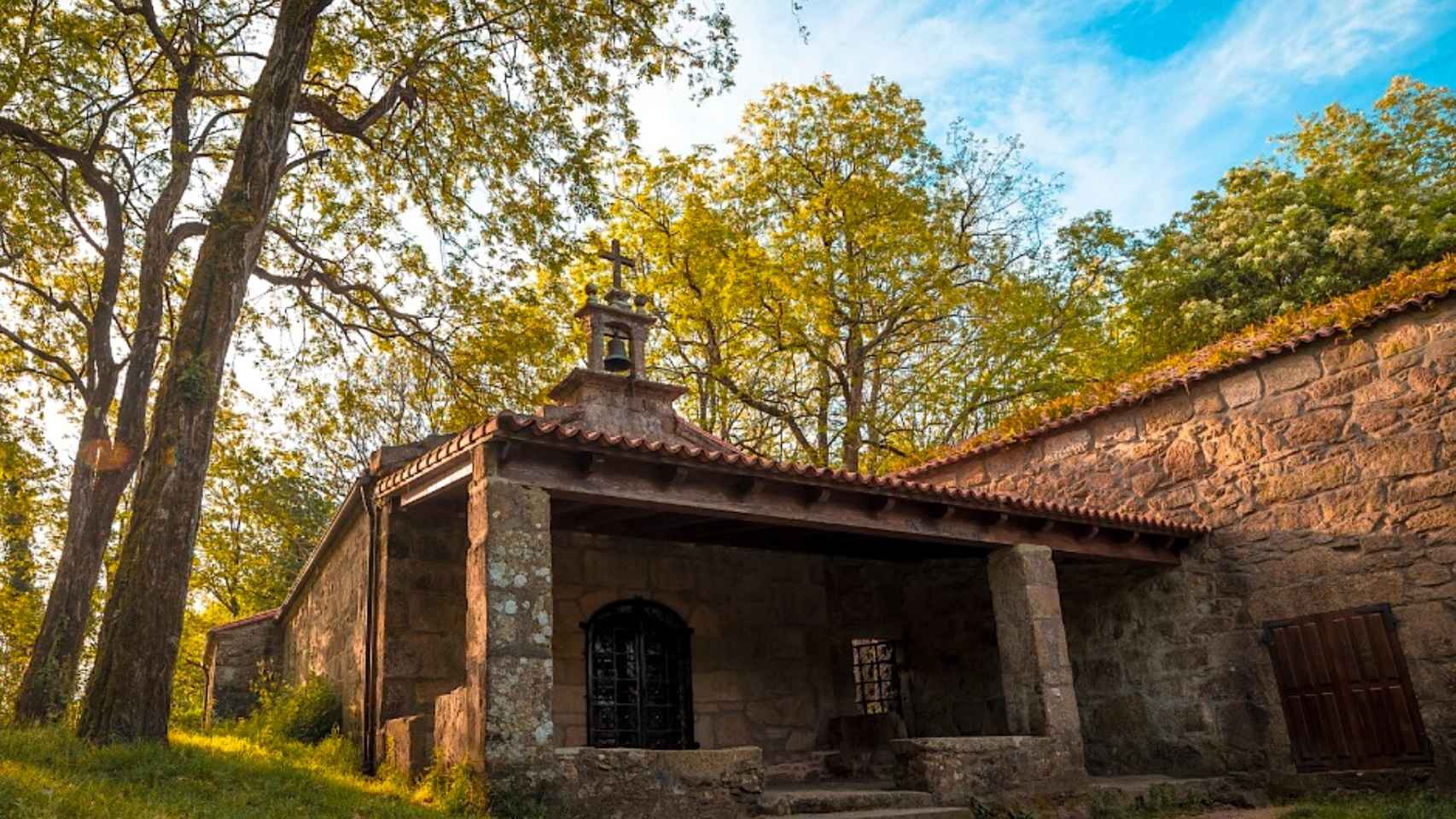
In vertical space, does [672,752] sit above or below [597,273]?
below

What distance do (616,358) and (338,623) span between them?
3.53m

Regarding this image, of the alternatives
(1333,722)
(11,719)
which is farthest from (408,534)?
(1333,722)

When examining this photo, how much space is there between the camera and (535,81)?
10805mm

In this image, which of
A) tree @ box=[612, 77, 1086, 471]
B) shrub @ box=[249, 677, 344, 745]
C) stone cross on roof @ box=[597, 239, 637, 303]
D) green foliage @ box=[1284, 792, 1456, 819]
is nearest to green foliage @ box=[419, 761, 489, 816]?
shrub @ box=[249, 677, 344, 745]

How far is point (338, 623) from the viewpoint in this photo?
8945 millimetres

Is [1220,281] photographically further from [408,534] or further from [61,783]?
[61,783]

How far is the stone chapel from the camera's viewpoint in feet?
20.6

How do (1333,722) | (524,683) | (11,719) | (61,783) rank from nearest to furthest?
1. (61,783)
2. (524,683)
3. (1333,722)
4. (11,719)

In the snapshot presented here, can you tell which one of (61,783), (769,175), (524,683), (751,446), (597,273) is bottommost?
(61,783)

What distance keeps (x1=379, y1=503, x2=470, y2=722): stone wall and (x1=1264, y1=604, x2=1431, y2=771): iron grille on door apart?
6931mm

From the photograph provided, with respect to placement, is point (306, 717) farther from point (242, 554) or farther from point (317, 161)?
point (242, 554)

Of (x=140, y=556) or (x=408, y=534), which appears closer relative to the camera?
(x=140, y=556)

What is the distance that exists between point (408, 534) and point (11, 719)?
4.48m

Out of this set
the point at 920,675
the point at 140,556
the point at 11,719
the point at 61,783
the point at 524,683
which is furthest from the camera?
the point at 920,675
